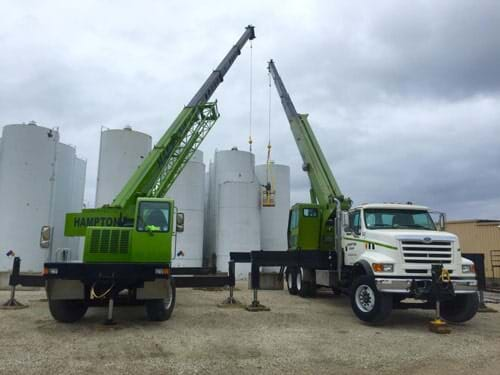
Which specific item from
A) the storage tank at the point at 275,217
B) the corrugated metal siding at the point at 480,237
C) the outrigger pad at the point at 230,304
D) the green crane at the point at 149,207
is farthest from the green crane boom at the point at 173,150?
the corrugated metal siding at the point at 480,237

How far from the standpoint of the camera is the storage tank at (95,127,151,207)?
19844 mm

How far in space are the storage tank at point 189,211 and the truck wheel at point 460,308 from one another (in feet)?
46.1

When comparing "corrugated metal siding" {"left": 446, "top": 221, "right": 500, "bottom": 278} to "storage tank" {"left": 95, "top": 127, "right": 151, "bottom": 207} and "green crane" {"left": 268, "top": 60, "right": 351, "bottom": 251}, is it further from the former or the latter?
"storage tank" {"left": 95, "top": 127, "right": 151, "bottom": 207}

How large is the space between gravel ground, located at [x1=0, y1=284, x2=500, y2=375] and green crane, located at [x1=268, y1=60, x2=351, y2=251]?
3.57 m

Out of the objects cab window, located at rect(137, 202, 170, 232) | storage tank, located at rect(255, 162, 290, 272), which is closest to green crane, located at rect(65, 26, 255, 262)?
cab window, located at rect(137, 202, 170, 232)

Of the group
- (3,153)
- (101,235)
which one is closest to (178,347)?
(101,235)

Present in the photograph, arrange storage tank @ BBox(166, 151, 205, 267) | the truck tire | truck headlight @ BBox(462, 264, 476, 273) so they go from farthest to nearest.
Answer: storage tank @ BBox(166, 151, 205, 267)
the truck tire
truck headlight @ BBox(462, 264, 476, 273)

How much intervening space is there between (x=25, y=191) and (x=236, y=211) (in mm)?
10143

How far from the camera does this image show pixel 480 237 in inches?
963

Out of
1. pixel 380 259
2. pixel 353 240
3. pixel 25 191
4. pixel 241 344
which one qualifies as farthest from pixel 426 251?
pixel 25 191

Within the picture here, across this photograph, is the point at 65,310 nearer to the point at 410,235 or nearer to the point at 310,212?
the point at 410,235

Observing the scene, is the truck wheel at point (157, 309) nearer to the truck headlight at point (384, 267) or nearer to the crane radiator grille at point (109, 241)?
the crane radiator grille at point (109, 241)

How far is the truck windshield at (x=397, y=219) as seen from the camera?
36.5ft

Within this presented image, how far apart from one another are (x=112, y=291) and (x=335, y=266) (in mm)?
6856
